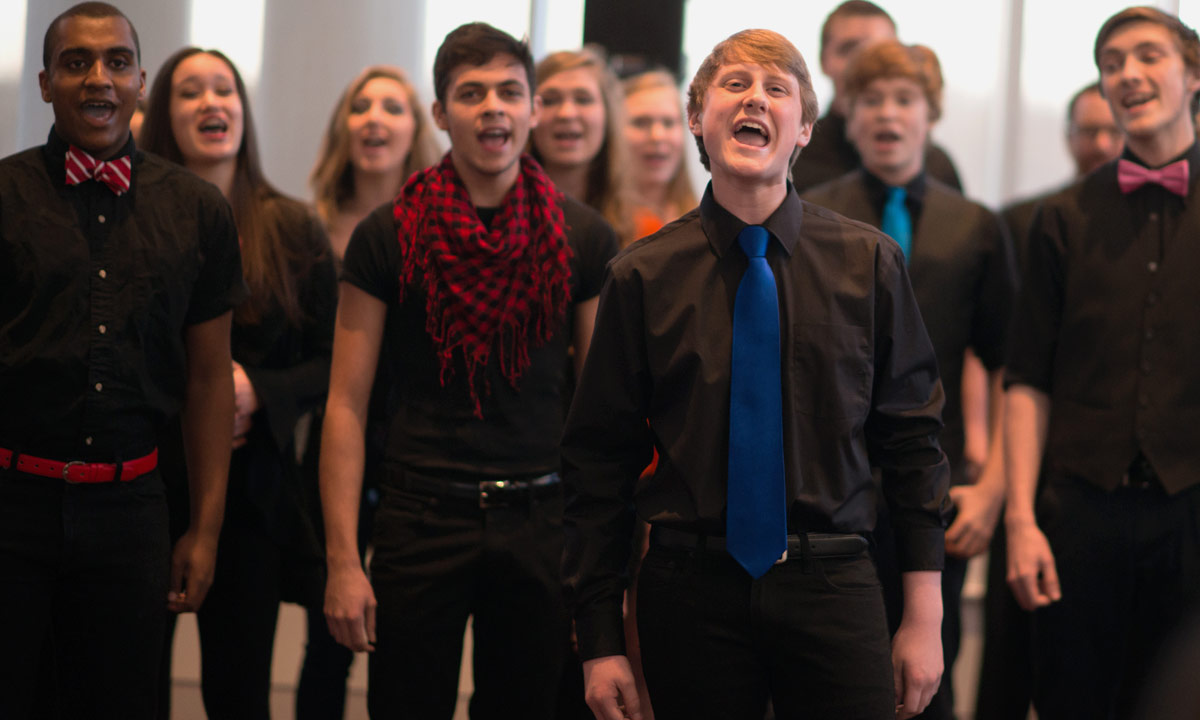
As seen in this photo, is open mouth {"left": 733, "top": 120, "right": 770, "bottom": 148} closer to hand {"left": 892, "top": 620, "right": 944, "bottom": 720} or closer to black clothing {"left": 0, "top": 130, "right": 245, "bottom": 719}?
hand {"left": 892, "top": 620, "right": 944, "bottom": 720}

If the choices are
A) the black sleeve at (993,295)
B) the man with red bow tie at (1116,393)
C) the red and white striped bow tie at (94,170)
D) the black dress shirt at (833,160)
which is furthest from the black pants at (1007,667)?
the red and white striped bow tie at (94,170)

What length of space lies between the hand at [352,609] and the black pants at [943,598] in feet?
3.42

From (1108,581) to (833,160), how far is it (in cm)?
156

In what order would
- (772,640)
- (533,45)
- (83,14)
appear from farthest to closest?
(533,45) → (83,14) → (772,640)

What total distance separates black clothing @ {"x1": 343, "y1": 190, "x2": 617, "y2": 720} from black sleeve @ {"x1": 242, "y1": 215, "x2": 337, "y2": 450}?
38 cm

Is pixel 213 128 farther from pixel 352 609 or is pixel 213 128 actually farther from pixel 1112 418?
pixel 1112 418

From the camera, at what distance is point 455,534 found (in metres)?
2.39

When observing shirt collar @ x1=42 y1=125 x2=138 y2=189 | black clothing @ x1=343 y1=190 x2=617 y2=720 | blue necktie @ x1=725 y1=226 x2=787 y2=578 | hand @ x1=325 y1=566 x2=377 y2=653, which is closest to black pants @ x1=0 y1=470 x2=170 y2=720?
hand @ x1=325 y1=566 x2=377 y2=653

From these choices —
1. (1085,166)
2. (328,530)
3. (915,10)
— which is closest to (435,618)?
(328,530)

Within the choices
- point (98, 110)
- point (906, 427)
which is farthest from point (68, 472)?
point (906, 427)

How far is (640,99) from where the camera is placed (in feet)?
12.5

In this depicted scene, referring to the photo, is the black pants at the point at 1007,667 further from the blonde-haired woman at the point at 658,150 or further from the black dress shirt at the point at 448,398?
the black dress shirt at the point at 448,398

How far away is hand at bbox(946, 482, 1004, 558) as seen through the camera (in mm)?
2904

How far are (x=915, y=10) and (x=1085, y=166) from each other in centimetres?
191
